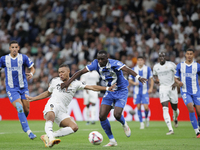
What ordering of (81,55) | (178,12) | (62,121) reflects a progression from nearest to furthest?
(62,121) → (81,55) → (178,12)

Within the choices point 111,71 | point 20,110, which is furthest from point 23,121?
point 111,71

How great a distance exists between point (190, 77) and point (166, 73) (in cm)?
146

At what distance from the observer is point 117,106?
8484mm

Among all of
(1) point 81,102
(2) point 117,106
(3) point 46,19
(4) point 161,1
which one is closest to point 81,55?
(1) point 81,102

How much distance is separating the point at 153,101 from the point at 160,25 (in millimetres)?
5212

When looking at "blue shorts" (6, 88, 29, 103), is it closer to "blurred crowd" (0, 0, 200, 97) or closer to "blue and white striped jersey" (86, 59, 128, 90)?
"blue and white striped jersey" (86, 59, 128, 90)

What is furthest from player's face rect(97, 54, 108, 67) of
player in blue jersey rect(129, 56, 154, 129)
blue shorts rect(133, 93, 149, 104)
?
blue shorts rect(133, 93, 149, 104)

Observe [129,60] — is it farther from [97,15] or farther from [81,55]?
[97,15]

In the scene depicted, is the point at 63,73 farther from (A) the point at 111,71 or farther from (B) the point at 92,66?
(A) the point at 111,71

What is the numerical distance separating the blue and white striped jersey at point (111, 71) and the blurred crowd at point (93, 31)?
9771 mm

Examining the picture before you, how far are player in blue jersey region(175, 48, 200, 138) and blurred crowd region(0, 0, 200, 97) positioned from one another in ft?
23.9

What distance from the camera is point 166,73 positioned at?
39.3 ft

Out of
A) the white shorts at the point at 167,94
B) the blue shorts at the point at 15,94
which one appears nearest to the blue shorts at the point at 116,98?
the blue shorts at the point at 15,94

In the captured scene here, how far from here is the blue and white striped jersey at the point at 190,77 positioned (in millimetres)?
10492
